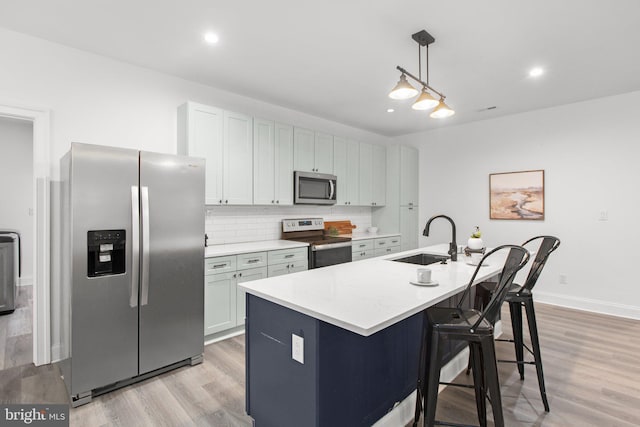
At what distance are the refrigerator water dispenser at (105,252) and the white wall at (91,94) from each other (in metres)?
0.99

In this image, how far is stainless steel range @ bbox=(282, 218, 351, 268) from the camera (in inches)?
156

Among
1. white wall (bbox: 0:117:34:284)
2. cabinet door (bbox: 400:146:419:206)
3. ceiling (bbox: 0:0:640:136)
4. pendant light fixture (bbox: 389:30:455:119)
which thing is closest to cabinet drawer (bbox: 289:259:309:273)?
ceiling (bbox: 0:0:640:136)

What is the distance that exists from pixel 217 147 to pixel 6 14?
1.75 m

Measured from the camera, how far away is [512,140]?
4781mm

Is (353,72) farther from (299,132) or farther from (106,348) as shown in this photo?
(106,348)

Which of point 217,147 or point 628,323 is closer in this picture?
point 217,147

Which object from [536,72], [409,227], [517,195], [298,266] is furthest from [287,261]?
[517,195]

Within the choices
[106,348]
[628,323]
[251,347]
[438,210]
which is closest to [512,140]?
[438,210]

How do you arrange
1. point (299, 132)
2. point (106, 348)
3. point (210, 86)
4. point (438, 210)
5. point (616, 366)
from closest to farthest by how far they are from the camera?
point (106, 348) → point (616, 366) → point (210, 86) → point (299, 132) → point (438, 210)

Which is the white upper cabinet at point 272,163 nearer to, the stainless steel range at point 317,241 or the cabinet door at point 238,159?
the cabinet door at point 238,159

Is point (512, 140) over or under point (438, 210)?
over

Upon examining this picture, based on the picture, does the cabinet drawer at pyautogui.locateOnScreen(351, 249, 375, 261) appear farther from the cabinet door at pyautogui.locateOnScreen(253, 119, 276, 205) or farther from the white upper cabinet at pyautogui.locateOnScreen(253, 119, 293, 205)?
the cabinet door at pyautogui.locateOnScreen(253, 119, 276, 205)

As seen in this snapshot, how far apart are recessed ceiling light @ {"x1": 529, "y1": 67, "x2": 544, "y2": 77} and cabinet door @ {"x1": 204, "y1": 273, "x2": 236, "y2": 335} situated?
3576 millimetres

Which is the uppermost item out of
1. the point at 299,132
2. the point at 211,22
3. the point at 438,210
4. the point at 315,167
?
the point at 211,22
